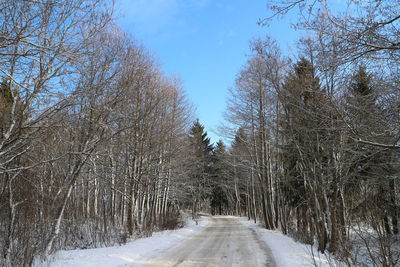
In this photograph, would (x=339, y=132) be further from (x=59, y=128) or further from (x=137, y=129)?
(x=137, y=129)

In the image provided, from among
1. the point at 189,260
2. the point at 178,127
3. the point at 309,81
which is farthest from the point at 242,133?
the point at 189,260

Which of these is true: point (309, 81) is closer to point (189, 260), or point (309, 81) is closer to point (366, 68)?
point (366, 68)

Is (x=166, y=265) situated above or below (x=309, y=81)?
below

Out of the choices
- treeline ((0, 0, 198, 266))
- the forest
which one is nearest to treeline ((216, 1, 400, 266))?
the forest

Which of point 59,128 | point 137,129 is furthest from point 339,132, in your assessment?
point 137,129

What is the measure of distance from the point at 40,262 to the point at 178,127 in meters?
13.8

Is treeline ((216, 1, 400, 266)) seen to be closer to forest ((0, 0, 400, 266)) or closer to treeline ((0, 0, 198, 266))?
forest ((0, 0, 400, 266))

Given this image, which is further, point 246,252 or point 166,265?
point 246,252

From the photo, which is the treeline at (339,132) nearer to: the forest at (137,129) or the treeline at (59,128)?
the forest at (137,129)

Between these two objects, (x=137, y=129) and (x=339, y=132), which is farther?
(x=137, y=129)

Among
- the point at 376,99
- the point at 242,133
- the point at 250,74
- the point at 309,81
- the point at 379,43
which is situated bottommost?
the point at 376,99

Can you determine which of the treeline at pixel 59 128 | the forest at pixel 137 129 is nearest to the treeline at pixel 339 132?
the forest at pixel 137 129

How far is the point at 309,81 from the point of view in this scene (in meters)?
8.89

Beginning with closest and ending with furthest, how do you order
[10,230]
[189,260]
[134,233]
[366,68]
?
[366,68], [10,230], [189,260], [134,233]
